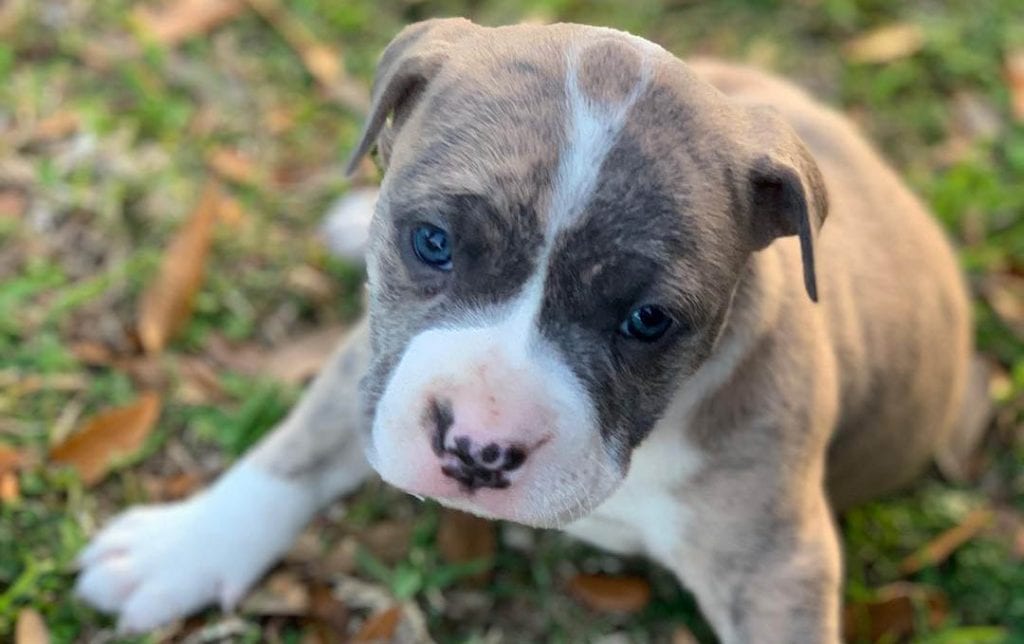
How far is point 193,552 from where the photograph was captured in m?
3.44

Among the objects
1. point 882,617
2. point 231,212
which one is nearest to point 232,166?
point 231,212

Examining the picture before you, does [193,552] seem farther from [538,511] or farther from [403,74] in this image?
[403,74]

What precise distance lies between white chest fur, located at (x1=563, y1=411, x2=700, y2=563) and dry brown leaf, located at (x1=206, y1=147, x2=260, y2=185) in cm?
200

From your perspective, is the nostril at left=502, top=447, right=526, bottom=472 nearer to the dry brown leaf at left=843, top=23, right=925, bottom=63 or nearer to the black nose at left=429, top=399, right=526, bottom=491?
the black nose at left=429, top=399, right=526, bottom=491

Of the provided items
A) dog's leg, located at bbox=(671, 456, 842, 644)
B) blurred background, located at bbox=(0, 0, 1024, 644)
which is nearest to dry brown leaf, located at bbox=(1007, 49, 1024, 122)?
blurred background, located at bbox=(0, 0, 1024, 644)

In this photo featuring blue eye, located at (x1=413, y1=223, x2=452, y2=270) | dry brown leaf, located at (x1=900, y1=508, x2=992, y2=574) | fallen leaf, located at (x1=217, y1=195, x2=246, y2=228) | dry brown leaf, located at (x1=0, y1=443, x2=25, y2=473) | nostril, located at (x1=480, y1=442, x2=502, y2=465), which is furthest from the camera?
fallen leaf, located at (x1=217, y1=195, x2=246, y2=228)

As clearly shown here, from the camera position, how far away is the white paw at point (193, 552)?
134 inches

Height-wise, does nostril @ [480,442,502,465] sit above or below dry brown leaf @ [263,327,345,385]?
above

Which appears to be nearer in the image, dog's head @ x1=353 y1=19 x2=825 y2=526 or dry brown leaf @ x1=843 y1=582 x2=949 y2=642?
dog's head @ x1=353 y1=19 x2=825 y2=526

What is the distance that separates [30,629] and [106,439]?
63 cm

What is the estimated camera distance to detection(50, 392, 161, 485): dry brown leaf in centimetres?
371

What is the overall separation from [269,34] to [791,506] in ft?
10.1

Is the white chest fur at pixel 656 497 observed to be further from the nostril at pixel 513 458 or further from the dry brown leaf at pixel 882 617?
the dry brown leaf at pixel 882 617

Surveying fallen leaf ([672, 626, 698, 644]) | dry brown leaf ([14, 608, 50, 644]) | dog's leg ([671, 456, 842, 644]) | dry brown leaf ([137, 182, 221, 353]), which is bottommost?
dry brown leaf ([14, 608, 50, 644])
